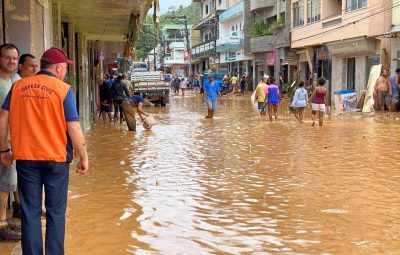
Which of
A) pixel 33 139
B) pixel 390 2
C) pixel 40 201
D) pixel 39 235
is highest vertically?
pixel 390 2

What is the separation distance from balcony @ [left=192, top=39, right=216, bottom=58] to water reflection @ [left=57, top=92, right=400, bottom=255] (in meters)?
48.4

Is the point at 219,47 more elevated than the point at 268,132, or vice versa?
the point at 219,47

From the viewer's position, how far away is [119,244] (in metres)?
5.08

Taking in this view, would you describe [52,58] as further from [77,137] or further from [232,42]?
[232,42]

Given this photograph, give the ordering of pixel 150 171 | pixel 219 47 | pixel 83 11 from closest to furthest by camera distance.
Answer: pixel 150 171 < pixel 83 11 < pixel 219 47

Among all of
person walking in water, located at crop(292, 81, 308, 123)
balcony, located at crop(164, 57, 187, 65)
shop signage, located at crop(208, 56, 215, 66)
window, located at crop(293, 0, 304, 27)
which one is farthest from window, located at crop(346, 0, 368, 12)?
balcony, located at crop(164, 57, 187, 65)

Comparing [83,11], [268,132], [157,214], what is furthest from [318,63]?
[157,214]

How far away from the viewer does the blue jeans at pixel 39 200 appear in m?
4.03

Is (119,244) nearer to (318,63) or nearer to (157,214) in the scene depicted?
(157,214)

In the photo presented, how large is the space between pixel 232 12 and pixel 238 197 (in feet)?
159

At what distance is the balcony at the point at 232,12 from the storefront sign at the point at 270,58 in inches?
285

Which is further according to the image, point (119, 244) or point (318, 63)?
point (318, 63)

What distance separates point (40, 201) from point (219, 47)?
5374 centimetres

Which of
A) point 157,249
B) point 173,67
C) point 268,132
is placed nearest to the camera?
point 157,249
